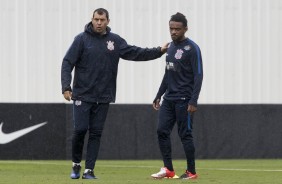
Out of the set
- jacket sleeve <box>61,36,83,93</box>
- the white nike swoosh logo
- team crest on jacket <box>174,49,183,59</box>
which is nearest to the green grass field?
the white nike swoosh logo

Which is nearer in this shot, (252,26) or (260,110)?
(260,110)

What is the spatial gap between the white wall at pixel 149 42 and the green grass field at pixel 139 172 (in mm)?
2550

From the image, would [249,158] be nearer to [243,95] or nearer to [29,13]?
[243,95]

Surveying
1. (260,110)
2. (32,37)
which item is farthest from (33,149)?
(260,110)

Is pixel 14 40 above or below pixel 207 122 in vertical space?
above

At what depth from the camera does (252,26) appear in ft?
70.3

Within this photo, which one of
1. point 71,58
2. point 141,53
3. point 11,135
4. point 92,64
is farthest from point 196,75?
point 11,135

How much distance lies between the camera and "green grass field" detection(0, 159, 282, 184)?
12.2 m

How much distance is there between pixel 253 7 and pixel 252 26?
1.20ft

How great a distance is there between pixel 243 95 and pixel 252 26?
134cm

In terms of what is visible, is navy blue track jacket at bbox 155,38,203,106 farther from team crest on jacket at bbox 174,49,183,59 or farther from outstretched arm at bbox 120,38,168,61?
outstretched arm at bbox 120,38,168,61

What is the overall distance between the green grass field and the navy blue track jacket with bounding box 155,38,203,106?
0.99 m

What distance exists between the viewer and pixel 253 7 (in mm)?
21375

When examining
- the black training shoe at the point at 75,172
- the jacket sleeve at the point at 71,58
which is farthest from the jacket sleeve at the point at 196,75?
the black training shoe at the point at 75,172
